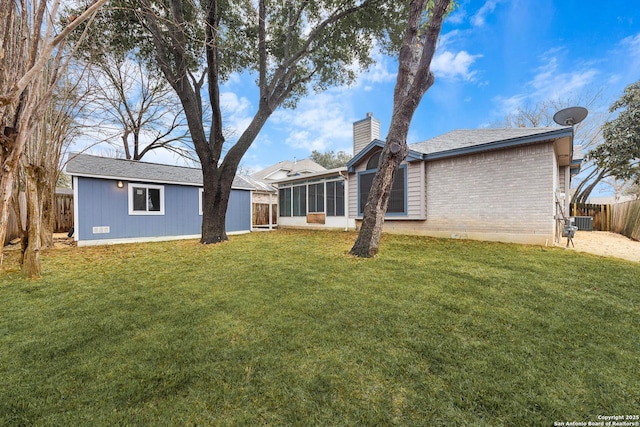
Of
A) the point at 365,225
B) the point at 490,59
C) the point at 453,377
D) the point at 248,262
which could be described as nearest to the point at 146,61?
the point at 248,262

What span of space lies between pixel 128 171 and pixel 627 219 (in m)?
18.3

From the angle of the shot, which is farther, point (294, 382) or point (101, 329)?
point (101, 329)

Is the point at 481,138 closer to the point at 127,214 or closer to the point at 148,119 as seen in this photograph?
the point at 127,214

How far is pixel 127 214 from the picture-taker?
8547mm

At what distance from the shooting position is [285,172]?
25.0m

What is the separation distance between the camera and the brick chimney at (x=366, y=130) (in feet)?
38.3

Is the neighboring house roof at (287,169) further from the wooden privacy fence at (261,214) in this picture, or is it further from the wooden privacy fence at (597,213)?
the wooden privacy fence at (597,213)

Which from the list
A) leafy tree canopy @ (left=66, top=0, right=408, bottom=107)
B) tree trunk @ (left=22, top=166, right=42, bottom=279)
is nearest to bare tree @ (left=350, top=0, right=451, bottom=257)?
leafy tree canopy @ (left=66, top=0, right=408, bottom=107)

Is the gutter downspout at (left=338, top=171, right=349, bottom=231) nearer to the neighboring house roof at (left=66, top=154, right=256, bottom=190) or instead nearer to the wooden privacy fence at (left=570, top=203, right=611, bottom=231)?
the neighboring house roof at (left=66, top=154, right=256, bottom=190)

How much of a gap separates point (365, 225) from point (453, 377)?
3.81 meters

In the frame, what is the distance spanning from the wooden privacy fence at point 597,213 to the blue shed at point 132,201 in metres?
16.8

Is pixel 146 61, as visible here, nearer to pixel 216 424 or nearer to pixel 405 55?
pixel 405 55

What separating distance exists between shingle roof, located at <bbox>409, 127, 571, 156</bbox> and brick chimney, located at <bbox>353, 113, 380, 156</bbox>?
272cm

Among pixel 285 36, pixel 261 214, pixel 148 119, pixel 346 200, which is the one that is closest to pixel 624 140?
pixel 346 200
